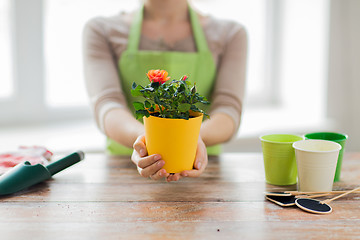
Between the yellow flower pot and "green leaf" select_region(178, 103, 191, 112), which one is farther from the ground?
"green leaf" select_region(178, 103, 191, 112)

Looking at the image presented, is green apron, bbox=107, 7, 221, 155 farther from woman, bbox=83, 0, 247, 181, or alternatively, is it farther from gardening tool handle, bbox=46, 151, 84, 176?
gardening tool handle, bbox=46, 151, 84, 176

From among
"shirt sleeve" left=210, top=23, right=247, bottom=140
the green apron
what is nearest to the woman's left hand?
"shirt sleeve" left=210, top=23, right=247, bottom=140

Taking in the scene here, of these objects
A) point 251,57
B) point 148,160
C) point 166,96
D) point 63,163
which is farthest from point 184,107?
point 251,57

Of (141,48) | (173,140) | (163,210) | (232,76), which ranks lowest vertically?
(163,210)

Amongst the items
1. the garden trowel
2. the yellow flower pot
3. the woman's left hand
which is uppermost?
the yellow flower pot

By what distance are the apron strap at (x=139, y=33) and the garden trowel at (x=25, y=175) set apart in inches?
24.6

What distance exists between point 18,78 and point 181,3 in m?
1.07

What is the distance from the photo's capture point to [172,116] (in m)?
0.89

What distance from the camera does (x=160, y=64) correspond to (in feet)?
5.14

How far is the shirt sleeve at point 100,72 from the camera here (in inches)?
56.0

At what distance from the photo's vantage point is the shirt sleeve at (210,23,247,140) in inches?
57.6

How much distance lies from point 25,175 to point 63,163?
115 mm

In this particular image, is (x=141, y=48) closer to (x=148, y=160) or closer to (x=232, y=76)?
(x=232, y=76)

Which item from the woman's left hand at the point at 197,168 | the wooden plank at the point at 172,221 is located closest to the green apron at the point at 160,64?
the woman's left hand at the point at 197,168
